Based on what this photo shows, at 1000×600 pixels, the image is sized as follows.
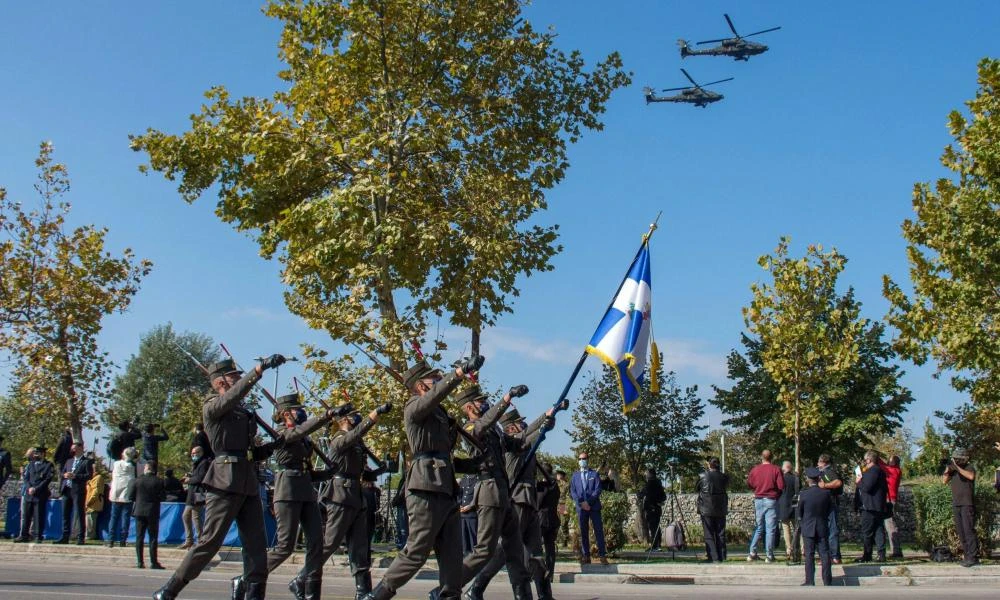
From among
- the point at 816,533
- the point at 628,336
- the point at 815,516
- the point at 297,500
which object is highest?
the point at 628,336

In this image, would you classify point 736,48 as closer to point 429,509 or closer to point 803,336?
point 803,336

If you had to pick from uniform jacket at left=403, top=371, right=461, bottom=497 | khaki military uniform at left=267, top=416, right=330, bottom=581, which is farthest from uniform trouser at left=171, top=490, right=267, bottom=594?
uniform jacket at left=403, top=371, right=461, bottom=497

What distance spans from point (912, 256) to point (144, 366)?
195ft

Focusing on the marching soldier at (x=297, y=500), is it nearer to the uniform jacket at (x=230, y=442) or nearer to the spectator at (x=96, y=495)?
the uniform jacket at (x=230, y=442)

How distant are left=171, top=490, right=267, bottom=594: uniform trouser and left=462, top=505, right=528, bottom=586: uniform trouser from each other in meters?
1.72

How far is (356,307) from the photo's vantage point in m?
17.6

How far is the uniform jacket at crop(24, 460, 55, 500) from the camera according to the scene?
60.2 ft

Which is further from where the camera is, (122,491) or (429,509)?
(122,491)

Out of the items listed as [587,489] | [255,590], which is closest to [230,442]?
[255,590]

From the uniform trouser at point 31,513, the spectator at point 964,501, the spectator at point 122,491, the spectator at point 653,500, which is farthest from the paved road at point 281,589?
the spectator at point 653,500

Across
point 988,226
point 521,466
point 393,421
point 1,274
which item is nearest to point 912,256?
point 988,226

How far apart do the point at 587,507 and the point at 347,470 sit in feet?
23.2

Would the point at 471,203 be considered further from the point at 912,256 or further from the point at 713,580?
the point at 912,256

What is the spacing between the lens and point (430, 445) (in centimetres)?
834
